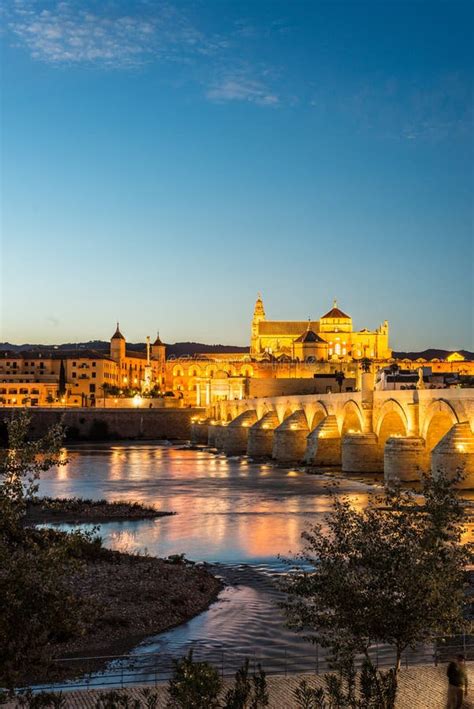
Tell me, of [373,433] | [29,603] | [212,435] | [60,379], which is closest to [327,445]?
[373,433]

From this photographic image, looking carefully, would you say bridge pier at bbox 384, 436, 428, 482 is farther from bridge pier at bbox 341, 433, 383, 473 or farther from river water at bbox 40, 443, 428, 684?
bridge pier at bbox 341, 433, 383, 473

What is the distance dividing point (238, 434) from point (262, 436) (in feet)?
20.2

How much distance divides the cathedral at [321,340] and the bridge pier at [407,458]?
3120 inches

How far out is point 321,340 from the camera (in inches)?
4751

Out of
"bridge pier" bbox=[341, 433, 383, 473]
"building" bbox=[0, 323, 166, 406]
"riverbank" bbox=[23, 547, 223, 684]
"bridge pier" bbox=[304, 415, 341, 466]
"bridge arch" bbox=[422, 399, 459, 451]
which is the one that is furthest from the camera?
"building" bbox=[0, 323, 166, 406]

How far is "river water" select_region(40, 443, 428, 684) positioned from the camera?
1401cm

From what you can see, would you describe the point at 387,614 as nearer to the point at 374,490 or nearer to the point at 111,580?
the point at 111,580

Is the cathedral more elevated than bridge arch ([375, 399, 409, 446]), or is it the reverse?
the cathedral

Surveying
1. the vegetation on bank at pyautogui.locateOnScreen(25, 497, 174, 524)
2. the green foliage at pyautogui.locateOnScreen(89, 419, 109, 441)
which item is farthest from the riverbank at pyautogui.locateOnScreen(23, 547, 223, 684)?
the green foliage at pyautogui.locateOnScreen(89, 419, 109, 441)

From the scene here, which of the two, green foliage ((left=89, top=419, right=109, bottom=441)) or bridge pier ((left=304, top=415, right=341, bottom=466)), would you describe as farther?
green foliage ((left=89, top=419, right=109, bottom=441))

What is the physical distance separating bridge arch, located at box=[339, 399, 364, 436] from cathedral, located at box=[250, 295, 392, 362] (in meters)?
67.1

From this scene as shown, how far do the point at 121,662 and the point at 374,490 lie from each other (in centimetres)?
2362

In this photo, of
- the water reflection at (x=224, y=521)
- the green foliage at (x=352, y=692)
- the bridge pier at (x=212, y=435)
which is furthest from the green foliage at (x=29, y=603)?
the bridge pier at (x=212, y=435)

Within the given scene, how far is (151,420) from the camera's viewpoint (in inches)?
3346
